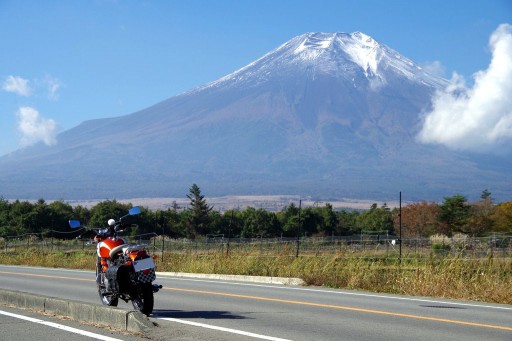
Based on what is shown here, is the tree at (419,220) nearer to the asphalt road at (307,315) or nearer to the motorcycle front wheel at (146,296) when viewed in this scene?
the asphalt road at (307,315)

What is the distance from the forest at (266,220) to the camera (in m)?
62.4

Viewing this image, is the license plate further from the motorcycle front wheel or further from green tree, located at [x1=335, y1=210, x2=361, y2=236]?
green tree, located at [x1=335, y1=210, x2=361, y2=236]

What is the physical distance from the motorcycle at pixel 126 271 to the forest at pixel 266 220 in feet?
156

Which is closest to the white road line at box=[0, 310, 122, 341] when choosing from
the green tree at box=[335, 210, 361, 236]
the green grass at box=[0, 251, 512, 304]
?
the green grass at box=[0, 251, 512, 304]

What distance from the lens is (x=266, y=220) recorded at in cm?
7338

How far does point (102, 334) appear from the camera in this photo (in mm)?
9367

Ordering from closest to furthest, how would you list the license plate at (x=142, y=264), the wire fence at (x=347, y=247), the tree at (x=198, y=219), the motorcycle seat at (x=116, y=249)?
the license plate at (x=142, y=264) < the motorcycle seat at (x=116, y=249) < the wire fence at (x=347, y=247) < the tree at (x=198, y=219)

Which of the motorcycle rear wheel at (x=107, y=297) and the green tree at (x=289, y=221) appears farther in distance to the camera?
the green tree at (x=289, y=221)

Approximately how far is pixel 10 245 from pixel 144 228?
23.3m

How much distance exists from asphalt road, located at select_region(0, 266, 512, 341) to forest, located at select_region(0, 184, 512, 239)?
44976mm

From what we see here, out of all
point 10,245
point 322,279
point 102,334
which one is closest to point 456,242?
point 322,279

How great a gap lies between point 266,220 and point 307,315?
62.1 m

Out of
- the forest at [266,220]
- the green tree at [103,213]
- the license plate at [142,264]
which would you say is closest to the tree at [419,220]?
the forest at [266,220]

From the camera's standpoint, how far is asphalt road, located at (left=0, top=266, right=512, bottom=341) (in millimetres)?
9523
